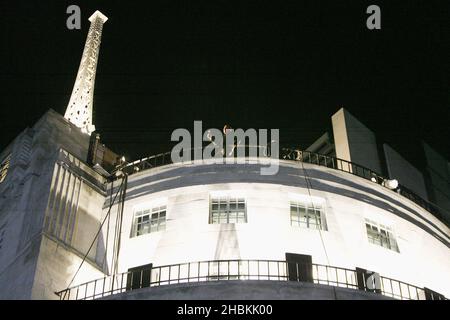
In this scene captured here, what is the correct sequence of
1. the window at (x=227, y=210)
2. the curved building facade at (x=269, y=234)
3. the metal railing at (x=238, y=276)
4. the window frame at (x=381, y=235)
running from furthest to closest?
1. the window frame at (x=381, y=235)
2. the window at (x=227, y=210)
3. the curved building facade at (x=269, y=234)
4. the metal railing at (x=238, y=276)

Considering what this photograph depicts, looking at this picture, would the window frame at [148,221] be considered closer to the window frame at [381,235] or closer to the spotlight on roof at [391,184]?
the window frame at [381,235]

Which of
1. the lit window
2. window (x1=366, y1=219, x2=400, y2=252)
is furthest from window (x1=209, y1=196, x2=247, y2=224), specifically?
the lit window

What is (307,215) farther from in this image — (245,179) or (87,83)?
(87,83)

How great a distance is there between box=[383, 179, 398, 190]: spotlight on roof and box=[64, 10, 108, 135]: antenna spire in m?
17.1

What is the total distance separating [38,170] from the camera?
1251 inches

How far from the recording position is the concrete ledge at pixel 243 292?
81.8 feet

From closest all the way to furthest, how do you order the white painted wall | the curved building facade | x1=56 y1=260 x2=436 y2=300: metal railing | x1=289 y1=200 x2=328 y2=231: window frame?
x1=56 y1=260 x2=436 y2=300: metal railing → the curved building facade → the white painted wall → x1=289 y1=200 x2=328 y2=231: window frame

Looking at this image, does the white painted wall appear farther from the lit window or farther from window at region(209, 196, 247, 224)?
the lit window

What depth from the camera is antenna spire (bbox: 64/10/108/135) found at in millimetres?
43750

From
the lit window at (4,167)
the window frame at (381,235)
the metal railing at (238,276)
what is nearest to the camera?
the metal railing at (238,276)

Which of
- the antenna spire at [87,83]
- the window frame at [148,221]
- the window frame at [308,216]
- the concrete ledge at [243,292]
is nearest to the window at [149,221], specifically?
the window frame at [148,221]

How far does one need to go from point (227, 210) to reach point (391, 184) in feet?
29.5

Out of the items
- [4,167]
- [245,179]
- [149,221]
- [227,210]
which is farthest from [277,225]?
[4,167]

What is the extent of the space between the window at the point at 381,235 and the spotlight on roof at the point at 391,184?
8.22ft
